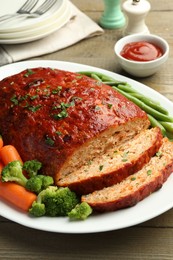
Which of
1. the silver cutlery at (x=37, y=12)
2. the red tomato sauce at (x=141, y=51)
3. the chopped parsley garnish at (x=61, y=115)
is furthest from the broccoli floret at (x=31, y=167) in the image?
the silver cutlery at (x=37, y=12)

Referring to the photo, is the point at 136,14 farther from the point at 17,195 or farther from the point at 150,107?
the point at 17,195

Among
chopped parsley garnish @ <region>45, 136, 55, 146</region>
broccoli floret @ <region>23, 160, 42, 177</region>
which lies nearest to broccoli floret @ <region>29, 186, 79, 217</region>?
broccoli floret @ <region>23, 160, 42, 177</region>

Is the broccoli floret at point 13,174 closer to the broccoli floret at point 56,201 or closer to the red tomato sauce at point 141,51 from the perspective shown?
the broccoli floret at point 56,201

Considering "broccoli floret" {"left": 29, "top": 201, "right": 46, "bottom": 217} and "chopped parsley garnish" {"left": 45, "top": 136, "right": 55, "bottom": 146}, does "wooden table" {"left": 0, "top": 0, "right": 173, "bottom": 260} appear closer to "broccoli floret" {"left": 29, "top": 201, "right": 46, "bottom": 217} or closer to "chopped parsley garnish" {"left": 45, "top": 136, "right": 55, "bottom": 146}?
"broccoli floret" {"left": 29, "top": 201, "right": 46, "bottom": 217}

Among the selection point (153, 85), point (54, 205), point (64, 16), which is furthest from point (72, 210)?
point (64, 16)

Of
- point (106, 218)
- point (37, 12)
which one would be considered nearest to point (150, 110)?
point (106, 218)

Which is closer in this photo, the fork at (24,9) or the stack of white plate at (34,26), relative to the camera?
the stack of white plate at (34,26)
